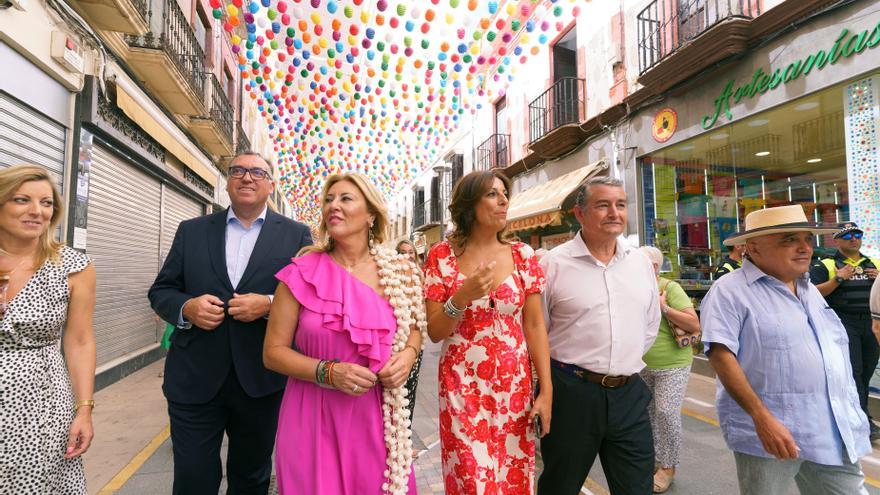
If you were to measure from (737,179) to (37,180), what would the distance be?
9.09 meters

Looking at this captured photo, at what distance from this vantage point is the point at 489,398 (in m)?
2.22

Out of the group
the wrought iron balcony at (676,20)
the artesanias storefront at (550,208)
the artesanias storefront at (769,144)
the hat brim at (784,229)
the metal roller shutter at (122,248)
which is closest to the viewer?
the hat brim at (784,229)

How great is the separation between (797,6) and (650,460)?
6391 millimetres

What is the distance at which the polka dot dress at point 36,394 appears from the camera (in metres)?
1.78

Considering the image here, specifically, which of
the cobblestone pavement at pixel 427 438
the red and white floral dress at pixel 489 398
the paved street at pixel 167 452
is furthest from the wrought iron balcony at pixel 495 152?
the red and white floral dress at pixel 489 398

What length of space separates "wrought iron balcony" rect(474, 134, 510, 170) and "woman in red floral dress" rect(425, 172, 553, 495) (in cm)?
1298

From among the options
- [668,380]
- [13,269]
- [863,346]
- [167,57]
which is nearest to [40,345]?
[13,269]

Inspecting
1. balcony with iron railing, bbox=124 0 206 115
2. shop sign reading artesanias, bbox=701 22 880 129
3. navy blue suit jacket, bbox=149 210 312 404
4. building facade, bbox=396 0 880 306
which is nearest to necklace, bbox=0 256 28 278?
navy blue suit jacket, bbox=149 210 312 404

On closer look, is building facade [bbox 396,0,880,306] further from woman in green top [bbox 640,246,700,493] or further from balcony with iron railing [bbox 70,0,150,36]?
balcony with iron railing [bbox 70,0,150,36]

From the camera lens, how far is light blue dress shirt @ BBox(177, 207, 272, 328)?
257 cm

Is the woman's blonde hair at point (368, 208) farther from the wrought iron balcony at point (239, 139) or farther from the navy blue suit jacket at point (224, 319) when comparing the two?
the wrought iron balcony at point (239, 139)

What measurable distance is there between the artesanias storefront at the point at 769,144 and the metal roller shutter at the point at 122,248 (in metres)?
8.76

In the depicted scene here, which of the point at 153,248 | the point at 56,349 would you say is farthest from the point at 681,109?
the point at 153,248

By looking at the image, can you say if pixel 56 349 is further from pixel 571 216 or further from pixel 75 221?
pixel 571 216
